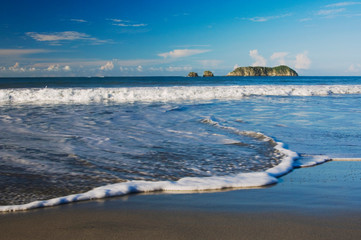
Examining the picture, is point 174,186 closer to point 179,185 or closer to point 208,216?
point 179,185

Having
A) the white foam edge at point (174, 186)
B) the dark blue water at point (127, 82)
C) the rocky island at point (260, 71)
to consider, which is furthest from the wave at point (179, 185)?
the rocky island at point (260, 71)

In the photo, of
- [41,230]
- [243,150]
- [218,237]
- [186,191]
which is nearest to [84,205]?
[41,230]

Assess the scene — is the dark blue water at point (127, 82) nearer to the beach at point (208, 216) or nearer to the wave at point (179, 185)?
the wave at point (179, 185)

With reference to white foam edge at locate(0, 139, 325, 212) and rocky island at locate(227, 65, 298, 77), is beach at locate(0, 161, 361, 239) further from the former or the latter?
rocky island at locate(227, 65, 298, 77)

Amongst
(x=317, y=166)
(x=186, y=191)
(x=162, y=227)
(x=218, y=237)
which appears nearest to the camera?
(x=218, y=237)

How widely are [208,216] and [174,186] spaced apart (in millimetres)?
1002

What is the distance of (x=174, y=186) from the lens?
12.8 ft

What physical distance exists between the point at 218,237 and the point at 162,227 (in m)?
0.53

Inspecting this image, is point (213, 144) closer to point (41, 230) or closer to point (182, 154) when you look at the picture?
point (182, 154)

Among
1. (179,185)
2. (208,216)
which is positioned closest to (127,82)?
(179,185)

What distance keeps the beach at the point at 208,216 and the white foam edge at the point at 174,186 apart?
0.13 m

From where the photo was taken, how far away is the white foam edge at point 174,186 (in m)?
3.33

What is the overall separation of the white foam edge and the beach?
0.13m

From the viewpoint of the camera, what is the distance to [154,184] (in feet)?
12.9
